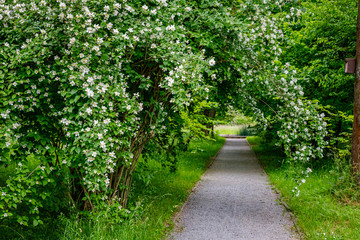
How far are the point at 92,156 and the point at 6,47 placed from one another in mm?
1778

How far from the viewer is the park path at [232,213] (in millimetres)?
5504

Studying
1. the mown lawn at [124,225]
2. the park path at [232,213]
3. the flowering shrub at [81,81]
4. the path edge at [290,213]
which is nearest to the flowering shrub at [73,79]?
the flowering shrub at [81,81]

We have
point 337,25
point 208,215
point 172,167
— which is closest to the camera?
point 208,215

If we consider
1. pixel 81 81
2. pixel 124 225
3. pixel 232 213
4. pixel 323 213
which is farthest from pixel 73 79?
pixel 323 213

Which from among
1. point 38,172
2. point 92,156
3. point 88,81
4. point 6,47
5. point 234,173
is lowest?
point 234,173

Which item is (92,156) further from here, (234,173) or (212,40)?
(234,173)

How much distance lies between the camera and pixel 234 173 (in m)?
12.6

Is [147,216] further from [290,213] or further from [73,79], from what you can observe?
[73,79]

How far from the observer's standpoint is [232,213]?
682cm

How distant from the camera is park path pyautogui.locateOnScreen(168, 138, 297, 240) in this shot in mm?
5504

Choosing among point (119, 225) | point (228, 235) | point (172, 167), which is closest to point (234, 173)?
point (172, 167)

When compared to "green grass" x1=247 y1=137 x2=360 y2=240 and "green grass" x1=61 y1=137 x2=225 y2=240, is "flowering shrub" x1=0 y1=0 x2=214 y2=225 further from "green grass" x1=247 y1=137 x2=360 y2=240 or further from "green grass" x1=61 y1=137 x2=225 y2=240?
"green grass" x1=247 y1=137 x2=360 y2=240

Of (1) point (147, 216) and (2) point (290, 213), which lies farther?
(2) point (290, 213)

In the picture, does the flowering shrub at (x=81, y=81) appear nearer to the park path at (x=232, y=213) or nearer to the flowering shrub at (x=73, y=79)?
the flowering shrub at (x=73, y=79)
